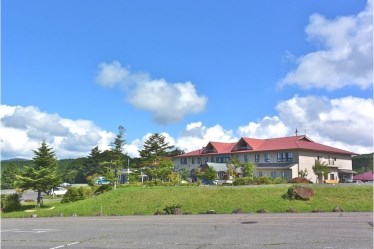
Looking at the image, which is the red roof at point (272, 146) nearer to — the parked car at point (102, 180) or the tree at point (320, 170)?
the tree at point (320, 170)

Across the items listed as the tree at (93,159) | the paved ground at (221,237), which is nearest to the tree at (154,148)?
the tree at (93,159)

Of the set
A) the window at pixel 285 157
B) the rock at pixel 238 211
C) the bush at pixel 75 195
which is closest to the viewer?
the rock at pixel 238 211

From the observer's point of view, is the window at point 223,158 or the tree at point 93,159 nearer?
the window at point 223,158

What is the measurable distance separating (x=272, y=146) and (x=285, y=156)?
3293 mm

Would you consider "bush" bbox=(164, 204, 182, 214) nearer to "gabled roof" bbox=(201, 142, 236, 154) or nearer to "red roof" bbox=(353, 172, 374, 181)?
"gabled roof" bbox=(201, 142, 236, 154)

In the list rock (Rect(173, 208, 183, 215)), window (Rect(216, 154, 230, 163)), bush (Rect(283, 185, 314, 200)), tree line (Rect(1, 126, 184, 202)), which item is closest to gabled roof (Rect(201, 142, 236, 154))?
window (Rect(216, 154, 230, 163))

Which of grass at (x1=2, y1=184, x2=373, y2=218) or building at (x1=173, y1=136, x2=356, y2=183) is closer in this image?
grass at (x1=2, y1=184, x2=373, y2=218)

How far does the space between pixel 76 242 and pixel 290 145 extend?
1909 inches

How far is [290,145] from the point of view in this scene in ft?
193

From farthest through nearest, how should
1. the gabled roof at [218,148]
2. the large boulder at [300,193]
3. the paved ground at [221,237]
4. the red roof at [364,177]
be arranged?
the gabled roof at [218,148] → the red roof at [364,177] → the large boulder at [300,193] → the paved ground at [221,237]

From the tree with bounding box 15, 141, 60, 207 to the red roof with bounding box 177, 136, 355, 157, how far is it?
31011mm

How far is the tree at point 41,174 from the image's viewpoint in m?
42.2

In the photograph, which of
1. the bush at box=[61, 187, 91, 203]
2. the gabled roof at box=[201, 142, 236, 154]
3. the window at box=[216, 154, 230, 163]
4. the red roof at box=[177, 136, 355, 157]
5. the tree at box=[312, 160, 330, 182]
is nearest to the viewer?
the bush at box=[61, 187, 91, 203]

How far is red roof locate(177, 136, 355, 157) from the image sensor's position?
59.2 metres
